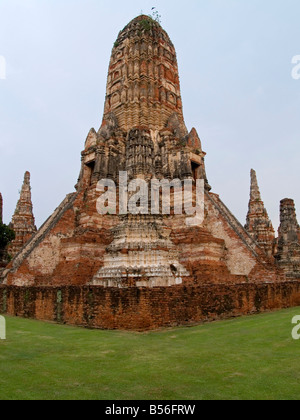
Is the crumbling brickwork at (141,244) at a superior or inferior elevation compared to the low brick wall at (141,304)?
superior

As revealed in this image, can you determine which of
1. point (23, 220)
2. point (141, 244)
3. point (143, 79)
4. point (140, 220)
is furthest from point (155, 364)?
point (23, 220)

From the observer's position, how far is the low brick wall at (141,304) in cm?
1016

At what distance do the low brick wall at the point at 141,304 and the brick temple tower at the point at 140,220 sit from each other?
735 millimetres

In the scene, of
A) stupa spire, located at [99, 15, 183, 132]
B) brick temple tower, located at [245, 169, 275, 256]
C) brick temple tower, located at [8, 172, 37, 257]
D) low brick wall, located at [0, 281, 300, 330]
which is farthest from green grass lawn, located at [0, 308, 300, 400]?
brick temple tower, located at [245, 169, 275, 256]

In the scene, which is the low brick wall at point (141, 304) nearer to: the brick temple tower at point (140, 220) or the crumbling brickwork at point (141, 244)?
the crumbling brickwork at point (141, 244)

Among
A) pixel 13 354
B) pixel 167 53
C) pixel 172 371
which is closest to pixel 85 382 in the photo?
pixel 172 371

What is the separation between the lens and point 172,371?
18.2ft

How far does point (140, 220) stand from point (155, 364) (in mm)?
9960

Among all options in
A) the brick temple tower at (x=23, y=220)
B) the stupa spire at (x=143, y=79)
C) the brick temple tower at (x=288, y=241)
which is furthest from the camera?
the brick temple tower at (x=23, y=220)

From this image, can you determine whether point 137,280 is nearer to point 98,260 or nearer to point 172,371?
point 98,260

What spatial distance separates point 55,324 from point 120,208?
26.9 ft

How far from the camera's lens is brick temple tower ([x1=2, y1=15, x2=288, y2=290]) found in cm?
1476

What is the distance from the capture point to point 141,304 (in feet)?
33.2

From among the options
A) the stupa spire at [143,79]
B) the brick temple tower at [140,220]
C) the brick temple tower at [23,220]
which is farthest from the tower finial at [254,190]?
the brick temple tower at [23,220]
